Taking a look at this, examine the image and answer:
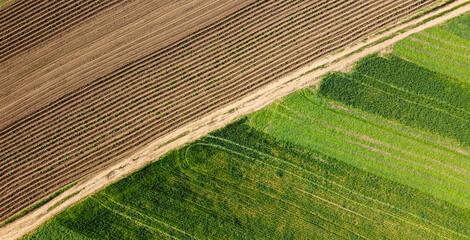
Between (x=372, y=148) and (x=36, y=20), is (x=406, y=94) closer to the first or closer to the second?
(x=372, y=148)

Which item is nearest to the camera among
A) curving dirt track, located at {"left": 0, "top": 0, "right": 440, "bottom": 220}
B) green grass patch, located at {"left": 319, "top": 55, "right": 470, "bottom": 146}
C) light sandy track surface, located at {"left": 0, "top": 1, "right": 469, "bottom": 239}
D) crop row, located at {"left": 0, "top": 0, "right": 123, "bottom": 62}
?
green grass patch, located at {"left": 319, "top": 55, "right": 470, "bottom": 146}

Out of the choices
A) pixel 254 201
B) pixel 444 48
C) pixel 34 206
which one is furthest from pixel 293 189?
pixel 34 206

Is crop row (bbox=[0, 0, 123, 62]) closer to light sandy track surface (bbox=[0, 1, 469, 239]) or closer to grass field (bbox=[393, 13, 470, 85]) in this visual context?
light sandy track surface (bbox=[0, 1, 469, 239])

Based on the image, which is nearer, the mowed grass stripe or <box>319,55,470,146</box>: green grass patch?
the mowed grass stripe

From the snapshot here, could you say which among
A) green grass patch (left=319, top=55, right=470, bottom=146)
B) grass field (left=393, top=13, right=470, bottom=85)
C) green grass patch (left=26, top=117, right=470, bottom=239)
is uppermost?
grass field (left=393, top=13, right=470, bottom=85)

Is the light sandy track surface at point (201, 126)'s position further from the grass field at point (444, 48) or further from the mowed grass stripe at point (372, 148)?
the mowed grass stripe at point (372, 148)

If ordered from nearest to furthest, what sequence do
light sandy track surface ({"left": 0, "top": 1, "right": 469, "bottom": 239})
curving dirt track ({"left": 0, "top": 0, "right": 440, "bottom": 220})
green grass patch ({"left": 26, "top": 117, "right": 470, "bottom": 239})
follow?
1. green grass patch ({"left": 26, "top": 117, "right": 470, "bottom": 239})
2. light sandy track surface ({"left": 0, "top": 1, "right": 469, "bottom": 239})
3. curving dirt track ({"left": 0, "top": 0, "right": 440, "bottom": 220})

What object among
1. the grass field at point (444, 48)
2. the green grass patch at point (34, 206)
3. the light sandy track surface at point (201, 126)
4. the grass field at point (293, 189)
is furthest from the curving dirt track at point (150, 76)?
the grass field at point (293, 189)

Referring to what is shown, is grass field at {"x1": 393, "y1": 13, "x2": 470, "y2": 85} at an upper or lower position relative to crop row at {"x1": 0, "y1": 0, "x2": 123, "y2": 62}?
lower

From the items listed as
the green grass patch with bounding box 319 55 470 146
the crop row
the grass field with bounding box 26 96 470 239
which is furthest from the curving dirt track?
the grass field with bounding box 26 96 470 239
